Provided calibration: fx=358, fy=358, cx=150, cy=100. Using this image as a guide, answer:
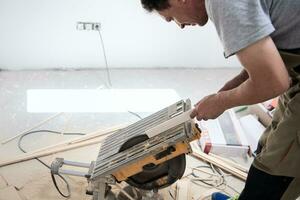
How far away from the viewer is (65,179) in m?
1.78

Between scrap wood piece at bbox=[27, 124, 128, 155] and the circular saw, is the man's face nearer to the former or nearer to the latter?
the circular saw

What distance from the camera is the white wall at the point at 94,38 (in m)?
2.73

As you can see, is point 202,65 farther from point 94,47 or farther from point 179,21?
point 179,21

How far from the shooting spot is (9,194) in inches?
65.7

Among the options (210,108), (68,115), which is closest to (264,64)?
(210,108)

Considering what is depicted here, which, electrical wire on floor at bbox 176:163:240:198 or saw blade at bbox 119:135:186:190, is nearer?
saw blade at bbox 119:135:186:190

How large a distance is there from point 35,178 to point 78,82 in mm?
1105

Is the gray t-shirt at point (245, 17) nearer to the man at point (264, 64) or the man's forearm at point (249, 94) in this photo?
the man at point (264, 64)

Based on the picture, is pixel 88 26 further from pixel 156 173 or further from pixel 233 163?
pixel 156 173

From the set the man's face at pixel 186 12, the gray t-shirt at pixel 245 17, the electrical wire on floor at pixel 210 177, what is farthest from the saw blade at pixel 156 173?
the gray t-shirt at pixel 245 17

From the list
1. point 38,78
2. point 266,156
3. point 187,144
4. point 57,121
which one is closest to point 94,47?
point 38,78

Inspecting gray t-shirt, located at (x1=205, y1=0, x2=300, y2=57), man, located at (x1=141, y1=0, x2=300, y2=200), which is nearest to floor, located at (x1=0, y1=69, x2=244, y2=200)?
man, located at (x1=141, y1=0, x2=300, y2=200)

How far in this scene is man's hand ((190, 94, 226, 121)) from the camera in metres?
1.03

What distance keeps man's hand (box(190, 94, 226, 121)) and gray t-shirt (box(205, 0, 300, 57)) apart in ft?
0.72
